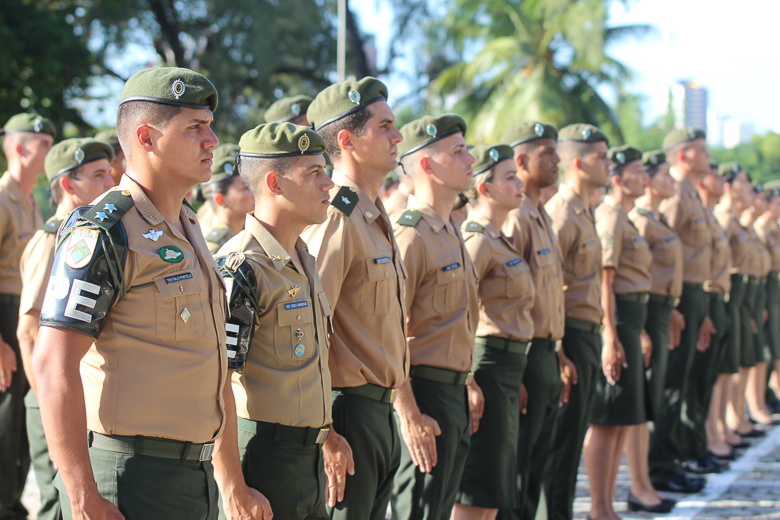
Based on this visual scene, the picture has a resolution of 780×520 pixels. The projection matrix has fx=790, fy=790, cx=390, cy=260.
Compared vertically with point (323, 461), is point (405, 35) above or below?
above

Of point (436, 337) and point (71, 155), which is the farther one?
point (71, 155)

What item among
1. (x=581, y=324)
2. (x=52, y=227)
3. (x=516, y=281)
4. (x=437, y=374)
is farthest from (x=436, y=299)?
(x=52, y=227)

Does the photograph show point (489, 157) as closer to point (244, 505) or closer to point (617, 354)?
point (617, 354)

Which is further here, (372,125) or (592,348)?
(592,348)

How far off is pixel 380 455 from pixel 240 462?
695mm

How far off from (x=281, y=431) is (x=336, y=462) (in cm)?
37

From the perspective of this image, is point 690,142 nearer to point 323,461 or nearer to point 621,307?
point 621,307

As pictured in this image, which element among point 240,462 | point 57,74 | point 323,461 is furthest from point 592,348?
point 57,74

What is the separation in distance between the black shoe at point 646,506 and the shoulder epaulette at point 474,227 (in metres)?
2.66

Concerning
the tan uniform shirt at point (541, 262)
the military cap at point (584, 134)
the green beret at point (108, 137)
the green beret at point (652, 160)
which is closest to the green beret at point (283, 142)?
the tan uniform shirt at point (541, 262)

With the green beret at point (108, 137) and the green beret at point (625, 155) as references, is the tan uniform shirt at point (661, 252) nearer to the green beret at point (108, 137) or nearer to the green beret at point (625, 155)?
the green beret at point (625, 155)

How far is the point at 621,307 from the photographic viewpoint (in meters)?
5.57

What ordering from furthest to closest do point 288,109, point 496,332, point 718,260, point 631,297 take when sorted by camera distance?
point 718,260 → point 631,297 → point 288,109 → point 496,332

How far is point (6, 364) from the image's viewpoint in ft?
14.7
